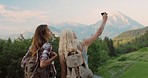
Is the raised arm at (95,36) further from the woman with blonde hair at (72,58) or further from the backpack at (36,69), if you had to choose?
the backpack at (36,69)

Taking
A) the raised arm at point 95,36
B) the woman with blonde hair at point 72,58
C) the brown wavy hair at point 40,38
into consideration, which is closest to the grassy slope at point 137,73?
the raised arm at point 95,36

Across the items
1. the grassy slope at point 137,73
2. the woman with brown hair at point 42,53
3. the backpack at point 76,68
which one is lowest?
the grassy slope at point 137,73

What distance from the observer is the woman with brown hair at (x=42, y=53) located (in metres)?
5.06

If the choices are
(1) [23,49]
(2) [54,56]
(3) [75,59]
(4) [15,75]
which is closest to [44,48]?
(2) [54,56]

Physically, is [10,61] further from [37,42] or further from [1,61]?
[37,42]

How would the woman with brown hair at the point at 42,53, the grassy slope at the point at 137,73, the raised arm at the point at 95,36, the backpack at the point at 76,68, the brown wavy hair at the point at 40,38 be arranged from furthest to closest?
the grassy slope at the point at 137,73
the raised arm at the point at 95,36
the backpack at the point at 76,68
the brown wavy hair at the point at 40,38
the woman with brown hair at the point at 42,53

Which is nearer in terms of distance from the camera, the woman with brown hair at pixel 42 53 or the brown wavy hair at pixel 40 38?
the woman with brown hair at pixel 42 53

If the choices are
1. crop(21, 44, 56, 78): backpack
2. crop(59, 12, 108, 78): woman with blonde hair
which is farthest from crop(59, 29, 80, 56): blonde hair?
crop(21, 44, 56, 78): backpack

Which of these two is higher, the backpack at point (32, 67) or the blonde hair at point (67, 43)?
the blonde hair at point (67, 43)

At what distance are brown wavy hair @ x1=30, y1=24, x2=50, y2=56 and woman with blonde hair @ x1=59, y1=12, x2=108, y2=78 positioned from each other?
0.33 metres

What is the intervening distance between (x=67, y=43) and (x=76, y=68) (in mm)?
401

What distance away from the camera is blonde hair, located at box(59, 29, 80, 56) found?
546cm

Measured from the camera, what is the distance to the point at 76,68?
542 centimetres

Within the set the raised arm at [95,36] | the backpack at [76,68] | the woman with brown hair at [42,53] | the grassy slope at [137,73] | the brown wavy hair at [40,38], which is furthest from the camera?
the grassy slope at [137,73]
